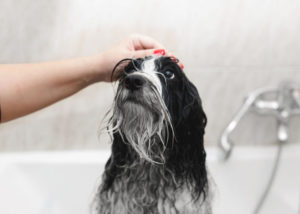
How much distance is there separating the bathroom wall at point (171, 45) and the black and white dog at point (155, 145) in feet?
1.46

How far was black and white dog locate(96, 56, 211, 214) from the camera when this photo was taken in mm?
523

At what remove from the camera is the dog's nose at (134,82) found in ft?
1.66

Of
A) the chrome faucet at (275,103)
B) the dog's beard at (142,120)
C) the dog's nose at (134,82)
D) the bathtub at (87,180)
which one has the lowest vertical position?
the bathtub at (87,180)

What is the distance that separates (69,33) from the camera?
3.61 feet

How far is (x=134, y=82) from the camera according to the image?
508 mm

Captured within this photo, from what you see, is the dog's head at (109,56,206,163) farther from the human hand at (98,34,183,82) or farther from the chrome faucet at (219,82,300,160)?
the chrome faucet at (219,82,300,160)

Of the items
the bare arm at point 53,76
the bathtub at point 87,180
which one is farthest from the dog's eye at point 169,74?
the bathtub at point 87,180

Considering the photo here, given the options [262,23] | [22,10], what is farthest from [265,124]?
[22,10]

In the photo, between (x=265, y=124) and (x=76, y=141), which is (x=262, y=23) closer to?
(x=265, y=124)

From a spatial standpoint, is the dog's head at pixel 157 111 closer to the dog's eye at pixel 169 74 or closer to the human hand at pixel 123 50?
Result: the dog's eye at pixel 169 74

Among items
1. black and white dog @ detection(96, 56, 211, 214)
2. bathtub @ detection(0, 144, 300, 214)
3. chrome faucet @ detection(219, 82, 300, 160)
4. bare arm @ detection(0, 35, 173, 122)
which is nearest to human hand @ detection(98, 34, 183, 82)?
bare arm @ detection(0, 35, 173, 122)

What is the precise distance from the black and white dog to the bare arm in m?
0.18

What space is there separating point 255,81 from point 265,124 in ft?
0.51

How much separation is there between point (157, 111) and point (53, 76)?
321 millimetres
